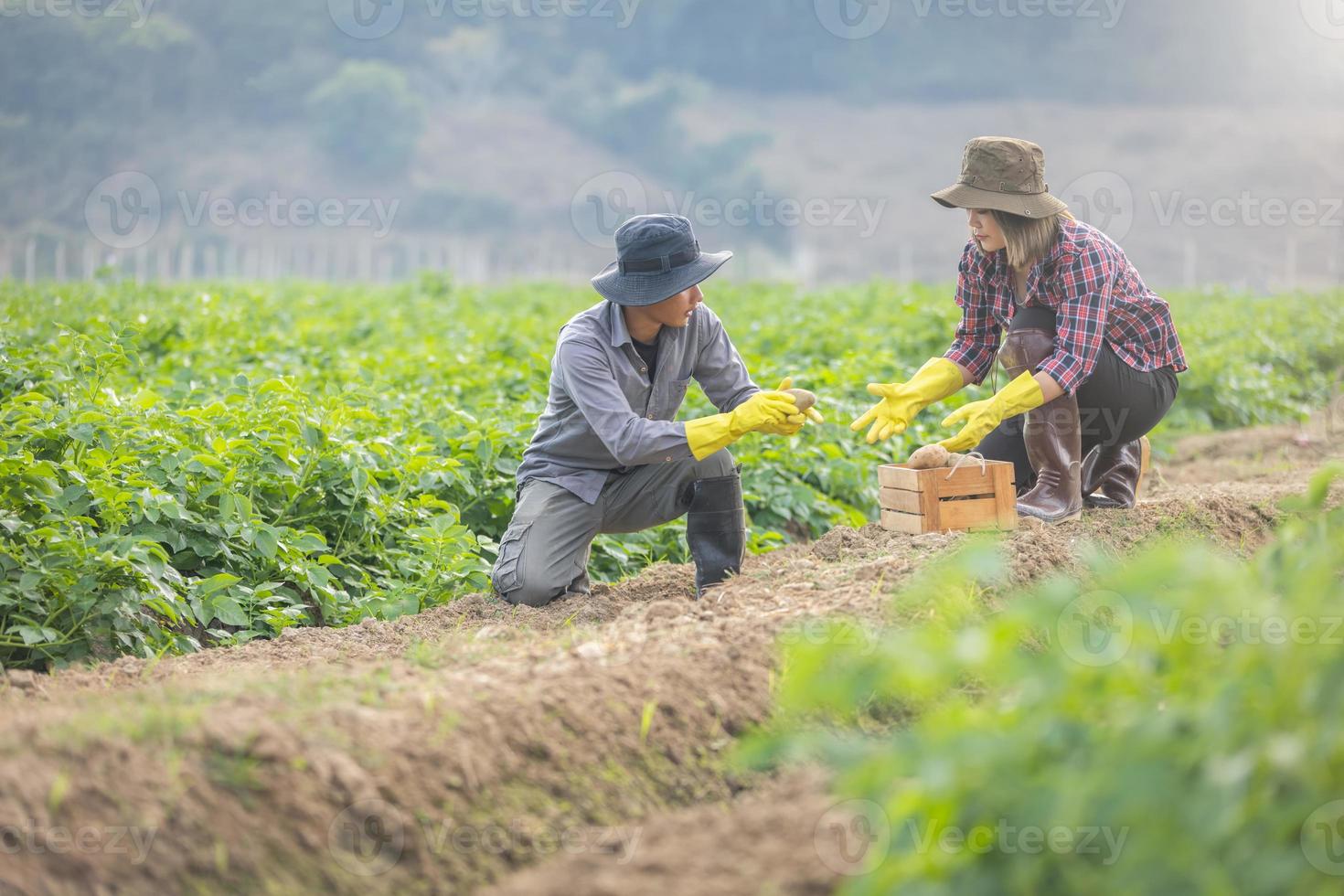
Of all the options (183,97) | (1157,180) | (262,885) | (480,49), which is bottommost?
(262,885)

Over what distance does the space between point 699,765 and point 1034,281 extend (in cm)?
221

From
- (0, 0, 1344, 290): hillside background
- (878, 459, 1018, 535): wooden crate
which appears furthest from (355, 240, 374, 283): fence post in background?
(878, 459, 1018, 535): wooden crate

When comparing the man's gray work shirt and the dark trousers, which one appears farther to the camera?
the dark trousers

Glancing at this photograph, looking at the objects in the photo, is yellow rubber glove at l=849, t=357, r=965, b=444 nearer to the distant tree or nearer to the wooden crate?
the wooden crate

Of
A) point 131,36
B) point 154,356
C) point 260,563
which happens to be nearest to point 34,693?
point 260,563

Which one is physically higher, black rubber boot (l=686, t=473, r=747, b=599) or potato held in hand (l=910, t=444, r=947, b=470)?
potato held in hand (l=910, t=444, r=947, b=470)

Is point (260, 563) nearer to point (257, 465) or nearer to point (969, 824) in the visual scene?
point (257, 465)

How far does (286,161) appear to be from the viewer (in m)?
51.1

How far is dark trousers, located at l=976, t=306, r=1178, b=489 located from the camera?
3.92 meters

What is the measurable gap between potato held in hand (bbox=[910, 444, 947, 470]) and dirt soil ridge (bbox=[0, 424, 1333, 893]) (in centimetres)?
89

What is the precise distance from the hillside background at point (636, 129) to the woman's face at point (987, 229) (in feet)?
120

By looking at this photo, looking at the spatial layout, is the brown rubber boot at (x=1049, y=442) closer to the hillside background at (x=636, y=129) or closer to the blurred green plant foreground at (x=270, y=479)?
the blurred green plant foreground at (x=270, y=479)

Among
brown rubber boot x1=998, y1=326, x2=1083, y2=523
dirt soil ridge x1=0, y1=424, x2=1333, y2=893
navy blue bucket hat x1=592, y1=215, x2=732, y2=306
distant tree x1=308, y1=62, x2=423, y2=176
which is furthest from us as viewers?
distant tree x1=308, y1=62, x2=423, y2=176

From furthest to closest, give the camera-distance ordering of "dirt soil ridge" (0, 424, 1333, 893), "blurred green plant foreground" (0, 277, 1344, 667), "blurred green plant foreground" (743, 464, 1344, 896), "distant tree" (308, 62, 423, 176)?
1. "distant tree" (308, 62, 423, 176)
2. "blurred green plant foreground" (0, 277, 1344, 667)
3. "dirt soil ridge" (0, 424, 1333, 893)
4. "blurred green plant foreground" (743, 464, 1344, 896)
